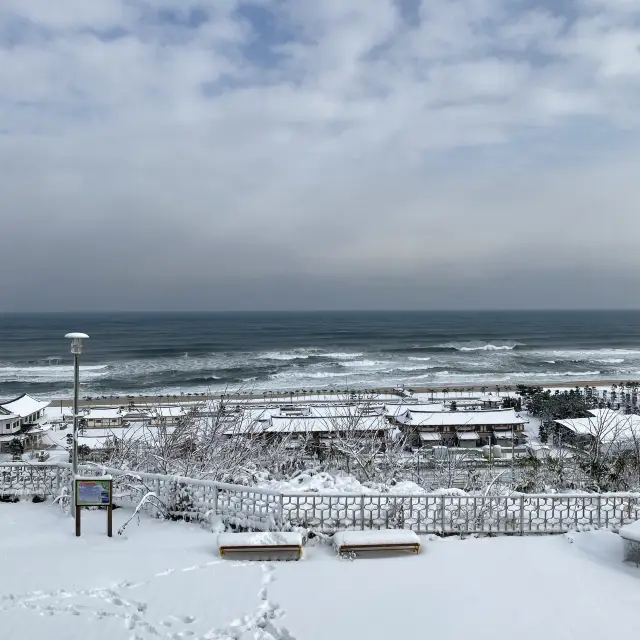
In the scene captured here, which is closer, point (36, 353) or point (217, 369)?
point (217, 369)

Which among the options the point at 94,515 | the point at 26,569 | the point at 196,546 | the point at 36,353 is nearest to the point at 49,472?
the point at 94,515

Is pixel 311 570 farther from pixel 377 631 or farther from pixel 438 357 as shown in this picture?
pixel 438 357

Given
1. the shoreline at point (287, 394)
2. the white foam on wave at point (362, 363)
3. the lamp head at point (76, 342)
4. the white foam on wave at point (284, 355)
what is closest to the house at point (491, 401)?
the shoreline at point (287, 394)

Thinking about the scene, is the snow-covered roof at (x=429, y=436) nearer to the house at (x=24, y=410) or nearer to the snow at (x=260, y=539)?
the house at (x=24, y=410)

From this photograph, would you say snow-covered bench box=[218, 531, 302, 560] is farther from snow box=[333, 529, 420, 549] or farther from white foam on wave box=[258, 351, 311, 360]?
white foam on wave box=[258, 351, 311, 360]

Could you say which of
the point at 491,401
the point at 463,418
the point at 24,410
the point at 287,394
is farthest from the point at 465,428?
the point at 24,410

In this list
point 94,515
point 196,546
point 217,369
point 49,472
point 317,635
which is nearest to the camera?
point 317,635
